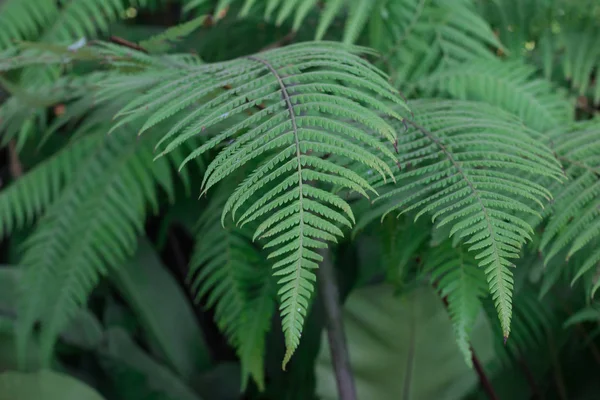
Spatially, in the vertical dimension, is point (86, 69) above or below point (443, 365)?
above

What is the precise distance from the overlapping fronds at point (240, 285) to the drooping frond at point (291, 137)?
0.68 ft

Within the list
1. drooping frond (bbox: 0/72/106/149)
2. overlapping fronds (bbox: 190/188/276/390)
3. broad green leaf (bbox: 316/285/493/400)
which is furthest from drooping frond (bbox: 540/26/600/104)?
drooping frond (bbox: 0/72/106/149)

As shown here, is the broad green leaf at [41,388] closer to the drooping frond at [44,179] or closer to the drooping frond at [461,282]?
the drooping frond at [44,179]

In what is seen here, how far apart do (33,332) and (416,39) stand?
2.58 ft

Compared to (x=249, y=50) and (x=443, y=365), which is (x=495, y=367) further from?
(x=249, y=50)

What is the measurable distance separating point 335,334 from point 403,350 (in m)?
0.15

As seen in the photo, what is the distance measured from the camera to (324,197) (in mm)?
382

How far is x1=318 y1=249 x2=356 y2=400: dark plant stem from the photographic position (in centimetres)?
68

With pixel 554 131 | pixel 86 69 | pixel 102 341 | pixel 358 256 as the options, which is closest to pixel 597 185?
pixel 554 131

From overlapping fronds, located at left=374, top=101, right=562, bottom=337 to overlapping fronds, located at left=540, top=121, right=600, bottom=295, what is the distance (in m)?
0.02

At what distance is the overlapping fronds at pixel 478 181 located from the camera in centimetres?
41

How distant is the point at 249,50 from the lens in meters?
1.07

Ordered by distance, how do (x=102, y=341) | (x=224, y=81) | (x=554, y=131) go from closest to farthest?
(x=224, y=81) < (x=554, y=131) < (x=102, y=341)

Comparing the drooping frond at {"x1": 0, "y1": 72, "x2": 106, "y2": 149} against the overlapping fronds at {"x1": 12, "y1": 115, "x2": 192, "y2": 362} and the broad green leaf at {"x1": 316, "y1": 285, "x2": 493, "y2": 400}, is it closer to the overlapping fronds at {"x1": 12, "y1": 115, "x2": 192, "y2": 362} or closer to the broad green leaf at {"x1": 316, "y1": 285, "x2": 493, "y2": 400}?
the overlapping fronds at {"x1": 12, "y1": 115, "x2": 192, "y2": 362}
